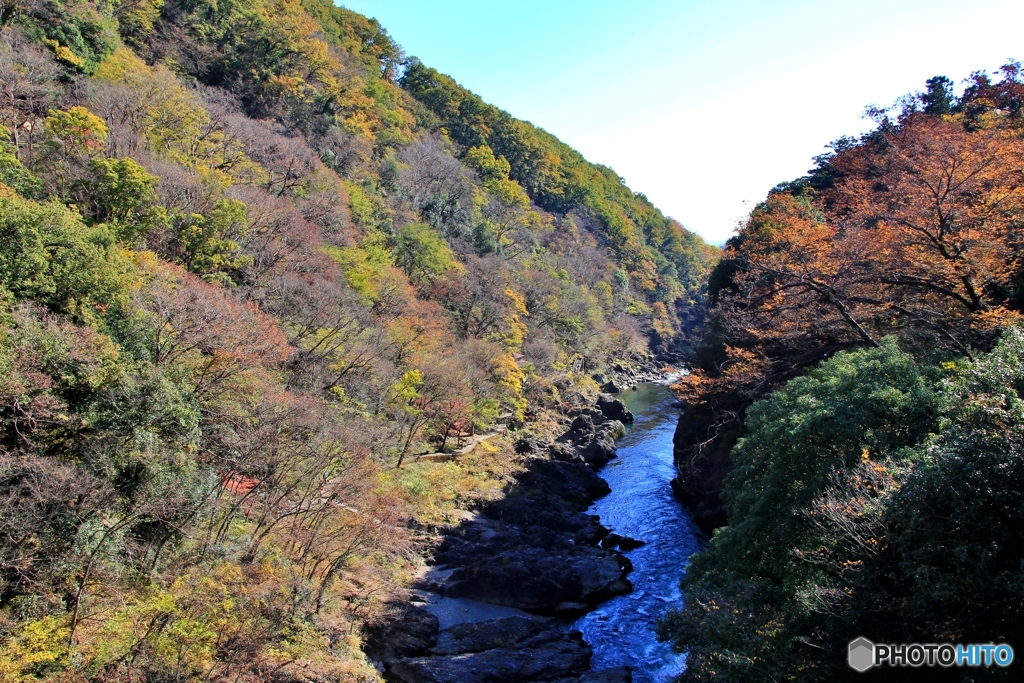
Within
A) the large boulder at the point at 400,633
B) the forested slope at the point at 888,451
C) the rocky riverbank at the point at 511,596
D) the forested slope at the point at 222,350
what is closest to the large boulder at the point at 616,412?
the forested slope at the point at 222,350

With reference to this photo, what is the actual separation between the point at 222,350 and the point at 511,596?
12871 millimetres

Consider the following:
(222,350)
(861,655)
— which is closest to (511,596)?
(222,350)

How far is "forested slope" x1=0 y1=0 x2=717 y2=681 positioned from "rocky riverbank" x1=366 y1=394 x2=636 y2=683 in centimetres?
126

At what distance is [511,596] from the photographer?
18859 mm

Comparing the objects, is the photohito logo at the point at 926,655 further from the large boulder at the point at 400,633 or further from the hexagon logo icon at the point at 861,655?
the large boulder at the point at 400,633

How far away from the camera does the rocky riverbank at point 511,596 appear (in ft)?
48.4

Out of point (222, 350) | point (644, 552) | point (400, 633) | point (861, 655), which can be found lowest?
point (400, 633)

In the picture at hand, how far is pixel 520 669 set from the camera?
14.7 m

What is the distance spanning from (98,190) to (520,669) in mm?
21280

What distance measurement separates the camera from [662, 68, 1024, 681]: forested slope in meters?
6.60

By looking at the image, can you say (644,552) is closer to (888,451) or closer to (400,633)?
(400,633)

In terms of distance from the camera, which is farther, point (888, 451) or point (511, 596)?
point (511, 596)

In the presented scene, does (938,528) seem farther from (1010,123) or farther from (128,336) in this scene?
(1010,123)

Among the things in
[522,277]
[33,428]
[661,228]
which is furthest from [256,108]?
[661,228]
